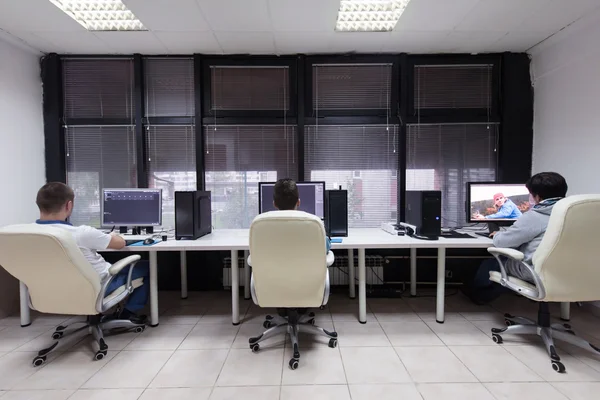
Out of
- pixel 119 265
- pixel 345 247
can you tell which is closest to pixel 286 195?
pixel 345 247

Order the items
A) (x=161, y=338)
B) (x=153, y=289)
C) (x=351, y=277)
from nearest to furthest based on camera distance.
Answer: (x=161, y=338)
(x=153, y=289)
(x=351, y=277)

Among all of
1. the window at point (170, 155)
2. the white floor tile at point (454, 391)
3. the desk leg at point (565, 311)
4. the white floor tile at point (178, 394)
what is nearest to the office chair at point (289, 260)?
the white floor tile at point (178, 394)

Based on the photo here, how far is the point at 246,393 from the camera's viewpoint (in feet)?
5.19

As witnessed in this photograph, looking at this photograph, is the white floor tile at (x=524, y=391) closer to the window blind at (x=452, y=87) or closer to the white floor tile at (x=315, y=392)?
the white floor tile at (x=315, y=392)

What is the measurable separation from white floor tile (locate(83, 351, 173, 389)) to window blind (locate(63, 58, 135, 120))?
251cm

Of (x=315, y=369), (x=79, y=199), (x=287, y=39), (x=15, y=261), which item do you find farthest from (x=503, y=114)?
(x=79, y=199)

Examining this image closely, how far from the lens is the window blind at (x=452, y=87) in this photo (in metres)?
3.20

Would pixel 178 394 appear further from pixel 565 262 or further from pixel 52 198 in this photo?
pixel 565 262

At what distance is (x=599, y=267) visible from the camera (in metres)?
1.67

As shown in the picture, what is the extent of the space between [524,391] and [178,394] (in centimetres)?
198

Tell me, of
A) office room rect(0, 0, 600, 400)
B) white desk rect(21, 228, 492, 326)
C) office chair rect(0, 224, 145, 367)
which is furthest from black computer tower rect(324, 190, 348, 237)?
office chair rect(0, 224, 145, 367)

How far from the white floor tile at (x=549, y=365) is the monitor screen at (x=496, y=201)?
1.12 metres

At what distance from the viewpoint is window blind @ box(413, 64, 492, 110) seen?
3.20 m

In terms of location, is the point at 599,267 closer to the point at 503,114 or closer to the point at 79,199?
the point at 503,114
